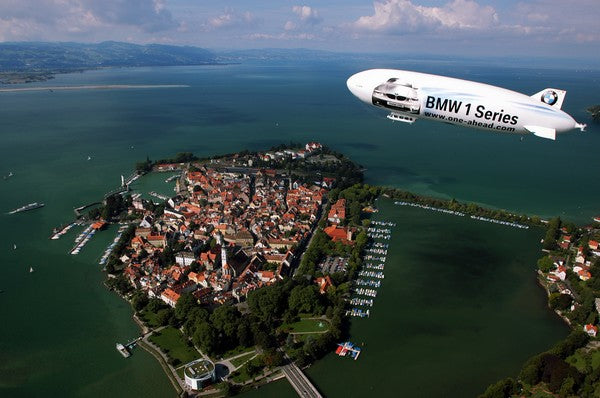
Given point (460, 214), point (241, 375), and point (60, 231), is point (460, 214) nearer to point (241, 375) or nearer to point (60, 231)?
point (241, 375)

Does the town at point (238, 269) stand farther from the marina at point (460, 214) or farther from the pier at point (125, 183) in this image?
the marina at point (460, 214)

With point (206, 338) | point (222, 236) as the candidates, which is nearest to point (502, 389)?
point (206, 338)

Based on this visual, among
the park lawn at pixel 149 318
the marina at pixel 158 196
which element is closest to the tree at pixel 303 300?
the park lawn at pixel 149 318

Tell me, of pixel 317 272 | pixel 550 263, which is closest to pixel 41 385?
pixel 317 272

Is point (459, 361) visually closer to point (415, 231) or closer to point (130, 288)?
point (415, 231)

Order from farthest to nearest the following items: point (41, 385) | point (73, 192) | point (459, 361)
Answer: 1. point (73, 192)
2. point (459, 361)
3. point (41, 385)

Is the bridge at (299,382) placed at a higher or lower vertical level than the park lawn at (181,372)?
lower
